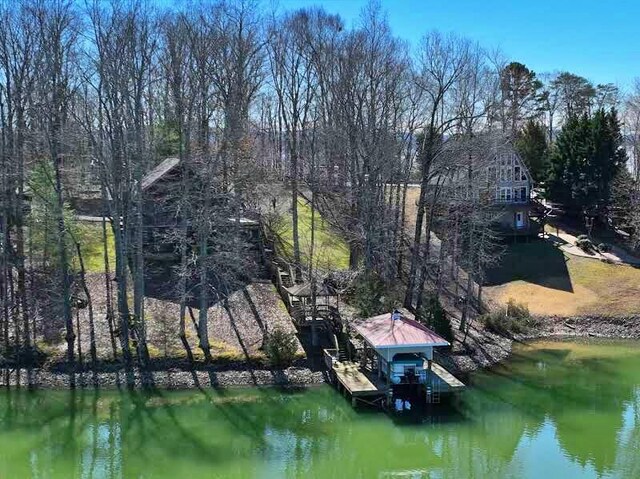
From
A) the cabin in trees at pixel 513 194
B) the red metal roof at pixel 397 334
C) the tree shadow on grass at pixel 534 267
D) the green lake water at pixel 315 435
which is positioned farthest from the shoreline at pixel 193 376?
the cabin in trees at pixel 513 194

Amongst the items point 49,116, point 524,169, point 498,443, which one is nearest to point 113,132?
point 49,116

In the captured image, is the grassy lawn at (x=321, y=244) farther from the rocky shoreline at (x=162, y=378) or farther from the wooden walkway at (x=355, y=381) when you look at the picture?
the rocky shoreline at (x=162, y=378)

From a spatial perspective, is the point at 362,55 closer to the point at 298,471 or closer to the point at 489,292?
the point at 489,292

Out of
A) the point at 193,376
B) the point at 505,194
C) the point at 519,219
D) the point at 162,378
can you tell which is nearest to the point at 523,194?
the point at 505,194

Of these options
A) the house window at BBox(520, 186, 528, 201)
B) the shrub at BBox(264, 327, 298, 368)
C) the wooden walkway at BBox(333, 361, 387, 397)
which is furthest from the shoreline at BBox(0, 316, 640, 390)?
the house window at BBox(520, 186, 528, 201)

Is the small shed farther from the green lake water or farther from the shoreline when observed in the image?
the green lake water

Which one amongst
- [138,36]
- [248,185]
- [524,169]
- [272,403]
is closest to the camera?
[272,403]

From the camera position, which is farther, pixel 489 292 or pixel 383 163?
pixel 489 292

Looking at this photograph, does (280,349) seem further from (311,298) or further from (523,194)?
(523,194)
